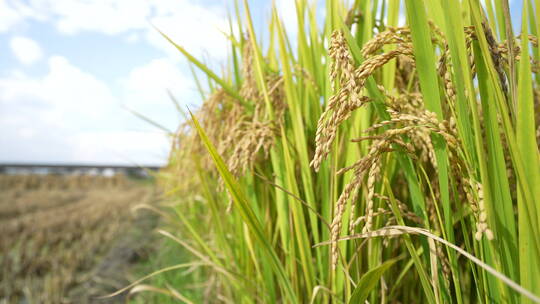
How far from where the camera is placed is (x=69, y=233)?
6.13m

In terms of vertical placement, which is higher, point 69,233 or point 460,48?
point 460,48

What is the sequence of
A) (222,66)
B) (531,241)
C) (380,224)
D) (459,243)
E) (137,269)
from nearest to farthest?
1. (531,241)
2. (380,224)
3. (459,243)
4. (222,66)
5. (137,269)

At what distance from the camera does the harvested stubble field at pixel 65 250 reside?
3.70m

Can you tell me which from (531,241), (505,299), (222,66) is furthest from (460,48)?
(222,66)

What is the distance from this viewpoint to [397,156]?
97 centimetres

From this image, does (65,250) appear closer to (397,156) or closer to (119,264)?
(119,264)

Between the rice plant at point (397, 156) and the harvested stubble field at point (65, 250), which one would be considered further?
the harvested stubble field at point (65, 250)

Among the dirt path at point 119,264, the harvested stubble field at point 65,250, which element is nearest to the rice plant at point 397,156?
the dirt path at point 119,264

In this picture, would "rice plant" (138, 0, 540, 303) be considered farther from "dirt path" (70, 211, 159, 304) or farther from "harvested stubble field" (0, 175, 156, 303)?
"harvested stubble field" (0, 175, 156, 303)

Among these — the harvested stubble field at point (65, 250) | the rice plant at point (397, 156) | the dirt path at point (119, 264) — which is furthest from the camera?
the harvested stubble field at point (65, 250)

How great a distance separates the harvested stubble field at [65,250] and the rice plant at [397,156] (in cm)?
249

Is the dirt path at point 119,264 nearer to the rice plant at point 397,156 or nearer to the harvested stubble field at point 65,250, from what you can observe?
the harvested stubble field at point 65,250

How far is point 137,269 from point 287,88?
3.91 meters

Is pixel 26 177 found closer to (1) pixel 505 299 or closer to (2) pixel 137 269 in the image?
(2) pixel 137 269
